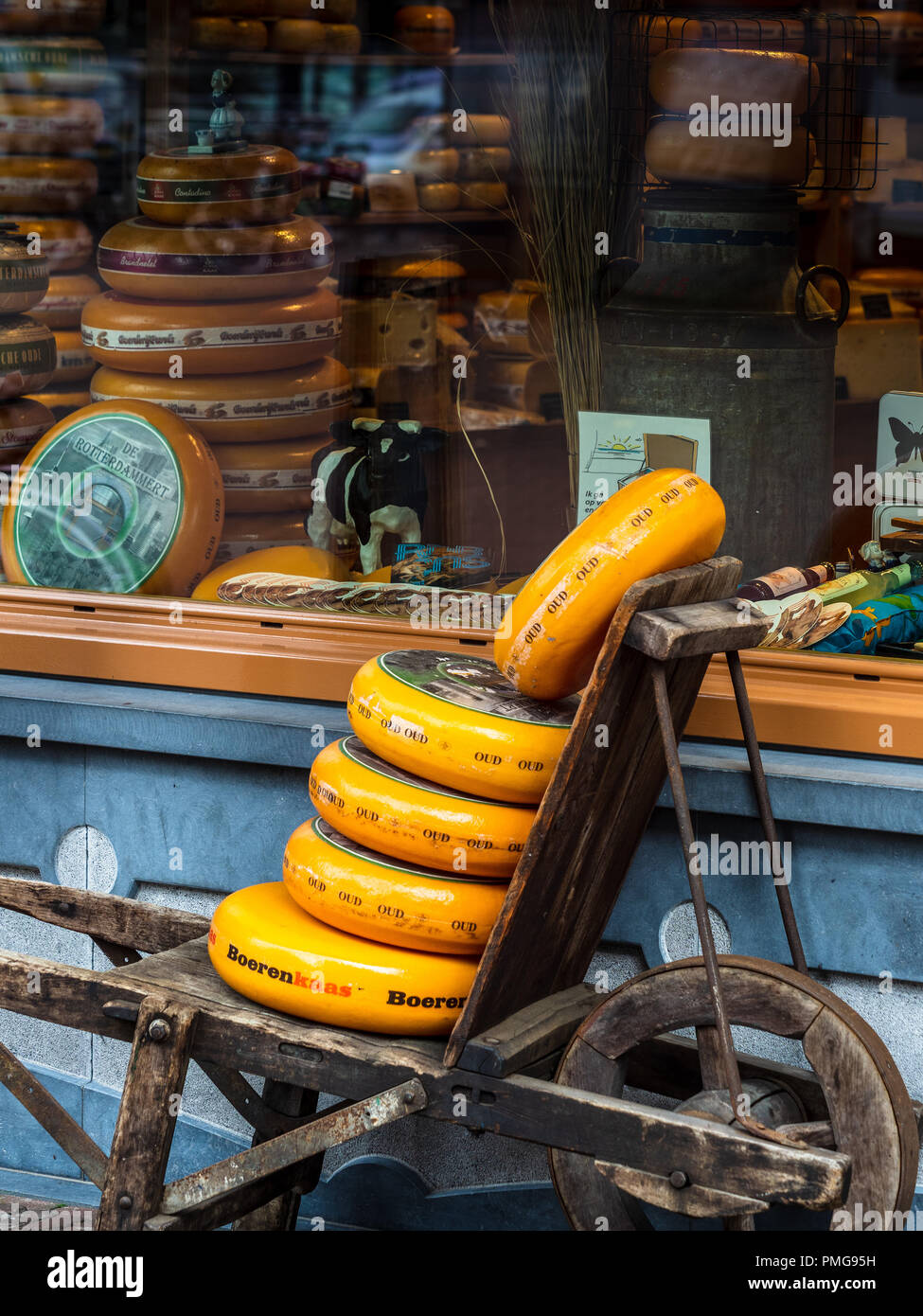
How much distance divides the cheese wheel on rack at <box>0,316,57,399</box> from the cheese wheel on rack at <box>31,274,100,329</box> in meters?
0.02

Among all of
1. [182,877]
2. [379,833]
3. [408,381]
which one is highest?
[408,381]

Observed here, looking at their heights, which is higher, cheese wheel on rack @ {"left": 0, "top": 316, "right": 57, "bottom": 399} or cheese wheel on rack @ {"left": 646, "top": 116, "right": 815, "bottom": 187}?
cheese wheel on rack @ {"left": 646, "top": 116, "right": 815, "bottom": 187}

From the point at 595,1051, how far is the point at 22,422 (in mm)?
1941

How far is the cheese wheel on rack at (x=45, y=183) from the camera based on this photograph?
11.1 ft

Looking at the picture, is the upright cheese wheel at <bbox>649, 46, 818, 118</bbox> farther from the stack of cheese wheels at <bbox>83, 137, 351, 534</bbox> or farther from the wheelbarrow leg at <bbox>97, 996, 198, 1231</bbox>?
the wheelbarrow leg at <bbox>97, 996, 198, 1231</bbox>

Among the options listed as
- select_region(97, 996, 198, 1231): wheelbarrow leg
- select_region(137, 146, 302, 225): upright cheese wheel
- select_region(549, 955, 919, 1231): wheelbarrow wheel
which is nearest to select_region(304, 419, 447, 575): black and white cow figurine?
select_region(137, 146, 302, 225): upright cheese wheel

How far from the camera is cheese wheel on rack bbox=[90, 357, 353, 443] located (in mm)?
3146

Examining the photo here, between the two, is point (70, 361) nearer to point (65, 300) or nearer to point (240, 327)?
point (65, 300)

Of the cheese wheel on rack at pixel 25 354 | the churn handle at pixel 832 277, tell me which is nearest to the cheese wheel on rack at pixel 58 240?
the cheese wheel on rack at pixel 25 354

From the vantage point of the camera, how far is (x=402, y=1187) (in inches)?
107

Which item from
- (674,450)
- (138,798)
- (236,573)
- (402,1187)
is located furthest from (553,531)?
(402,1187)
